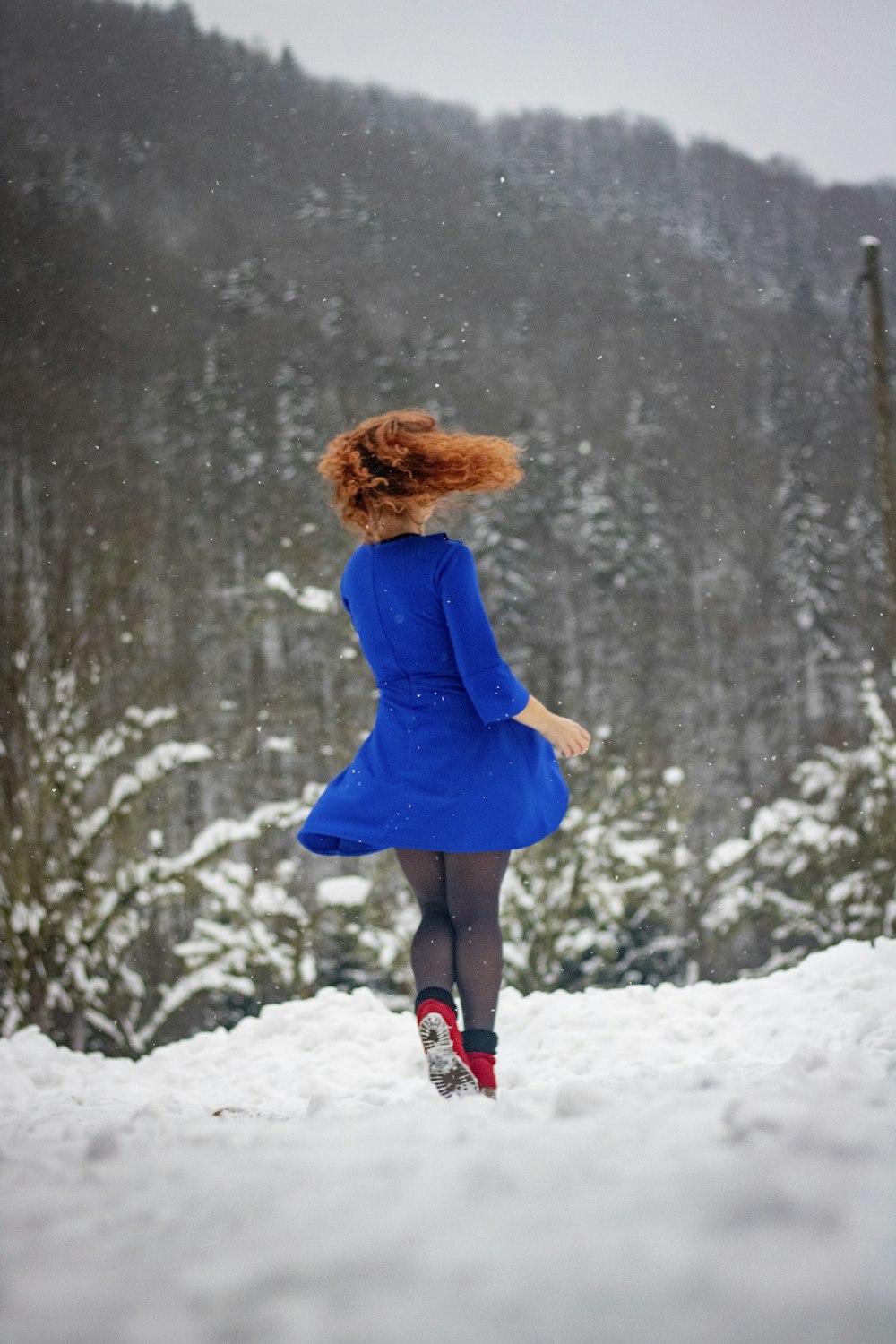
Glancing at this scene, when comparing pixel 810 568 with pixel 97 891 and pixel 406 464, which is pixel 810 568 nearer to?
→ pixel 97 891

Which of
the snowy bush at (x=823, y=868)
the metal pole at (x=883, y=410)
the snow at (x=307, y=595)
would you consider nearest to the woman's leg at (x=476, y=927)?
the snow at (x=307, y=595)

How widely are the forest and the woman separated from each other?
13.9 feet

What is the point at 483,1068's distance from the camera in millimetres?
1988

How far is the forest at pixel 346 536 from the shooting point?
648 centimetres

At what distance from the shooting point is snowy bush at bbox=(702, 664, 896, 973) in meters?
7.42

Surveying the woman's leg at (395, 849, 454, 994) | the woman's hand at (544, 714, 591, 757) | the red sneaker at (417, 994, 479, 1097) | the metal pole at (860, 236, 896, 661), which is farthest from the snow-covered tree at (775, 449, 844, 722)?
the red sneaker at (417, 994, 479, 1097)

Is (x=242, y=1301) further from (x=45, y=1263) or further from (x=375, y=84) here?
(x=375, y=84)

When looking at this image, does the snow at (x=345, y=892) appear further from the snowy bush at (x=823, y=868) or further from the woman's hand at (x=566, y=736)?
the woman's hand at (x=566, y=736)

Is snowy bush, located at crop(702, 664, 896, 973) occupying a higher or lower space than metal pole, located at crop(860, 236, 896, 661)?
lower

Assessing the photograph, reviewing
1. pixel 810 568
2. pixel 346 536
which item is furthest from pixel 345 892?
pixel 810 568

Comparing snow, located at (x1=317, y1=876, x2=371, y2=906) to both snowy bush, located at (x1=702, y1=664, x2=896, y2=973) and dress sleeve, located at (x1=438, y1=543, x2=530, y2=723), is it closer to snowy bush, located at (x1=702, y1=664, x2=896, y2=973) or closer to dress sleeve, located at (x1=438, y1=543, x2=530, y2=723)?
snowy bush, located at (x1=702, y1=664, x2=896, y2=973)

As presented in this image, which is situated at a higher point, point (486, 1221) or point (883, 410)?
point (883, 410)

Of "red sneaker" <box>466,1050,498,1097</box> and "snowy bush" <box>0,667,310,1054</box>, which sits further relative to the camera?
"snowy bush" <box>0,667,310,1054</box>

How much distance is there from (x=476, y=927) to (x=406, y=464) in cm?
105
